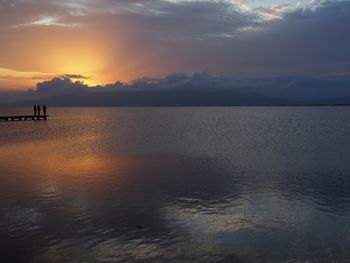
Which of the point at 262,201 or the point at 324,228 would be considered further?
the point at 262,201

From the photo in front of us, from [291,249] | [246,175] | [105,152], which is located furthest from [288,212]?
[105,152]

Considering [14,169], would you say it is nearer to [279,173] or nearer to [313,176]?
[279,173]

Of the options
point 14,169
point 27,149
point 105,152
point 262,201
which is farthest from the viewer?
point 27,149

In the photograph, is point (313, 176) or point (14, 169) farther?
point (14, 169)

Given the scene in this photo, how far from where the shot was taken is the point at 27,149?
122 feet

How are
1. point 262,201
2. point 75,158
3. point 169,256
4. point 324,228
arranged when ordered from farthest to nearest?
point 75,158 < point 262,201 < point 324,228 < point 169,256

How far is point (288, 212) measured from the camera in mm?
14945

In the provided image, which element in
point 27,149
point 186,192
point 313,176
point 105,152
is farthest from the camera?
point 27,149

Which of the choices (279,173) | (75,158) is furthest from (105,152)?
(279,173)

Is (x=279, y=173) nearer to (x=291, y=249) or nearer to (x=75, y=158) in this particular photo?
(x=291, y=249)

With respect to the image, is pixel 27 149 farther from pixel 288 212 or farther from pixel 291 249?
pixel 291 249

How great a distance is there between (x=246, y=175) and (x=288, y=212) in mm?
7858

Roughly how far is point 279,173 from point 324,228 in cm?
1066

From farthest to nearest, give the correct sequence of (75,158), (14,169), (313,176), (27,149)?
(27,149) → (75,158) → (14,169) → (313,176)
